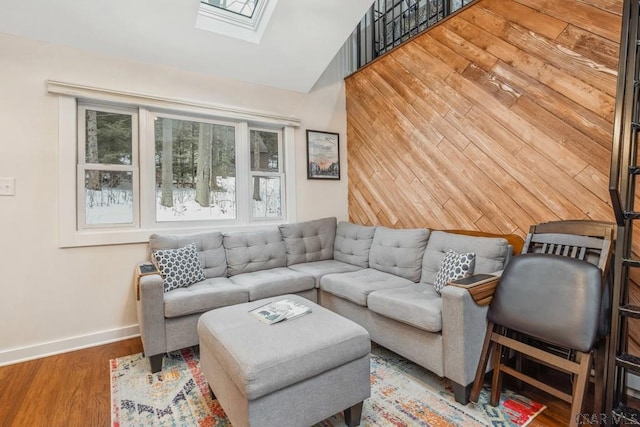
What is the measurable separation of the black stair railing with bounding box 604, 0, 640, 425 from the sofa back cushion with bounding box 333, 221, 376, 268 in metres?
1.98

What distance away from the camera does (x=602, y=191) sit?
193cm

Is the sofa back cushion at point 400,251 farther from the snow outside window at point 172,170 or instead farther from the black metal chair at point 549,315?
the snow outside window at point 172,170

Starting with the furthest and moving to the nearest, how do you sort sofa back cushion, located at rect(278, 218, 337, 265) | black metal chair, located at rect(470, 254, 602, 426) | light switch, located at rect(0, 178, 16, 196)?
1. sofa back cushion, located at rect(278, 218, 337, 265)
2. light switch, located at rect(0, 178, 16, 196)
3. black metal chair, located at rect(470, 254, 602, 426)

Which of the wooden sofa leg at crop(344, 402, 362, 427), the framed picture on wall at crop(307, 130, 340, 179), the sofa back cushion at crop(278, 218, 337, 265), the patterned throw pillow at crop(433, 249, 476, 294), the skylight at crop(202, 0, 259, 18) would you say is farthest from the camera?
the framed picture on wall at crop(307, 130, 340, 179)

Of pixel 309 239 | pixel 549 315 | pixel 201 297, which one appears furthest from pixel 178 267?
pixel 549 315

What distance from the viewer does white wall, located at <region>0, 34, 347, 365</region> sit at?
2.39 meters

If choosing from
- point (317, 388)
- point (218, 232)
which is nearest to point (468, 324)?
point (317, 388)

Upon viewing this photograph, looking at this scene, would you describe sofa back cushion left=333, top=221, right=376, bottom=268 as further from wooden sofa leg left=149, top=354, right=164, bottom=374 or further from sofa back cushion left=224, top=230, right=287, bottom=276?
wooden sofa leg left=149, top=354, right=164, bottom=374

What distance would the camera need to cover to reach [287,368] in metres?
1.36

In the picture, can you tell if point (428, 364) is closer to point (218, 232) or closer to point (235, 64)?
point (218, 232)

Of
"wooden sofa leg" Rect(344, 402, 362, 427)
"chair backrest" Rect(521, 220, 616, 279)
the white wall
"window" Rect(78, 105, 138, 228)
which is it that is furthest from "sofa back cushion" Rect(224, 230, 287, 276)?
"chair backrest" Rect(521, 220, 616, 279)

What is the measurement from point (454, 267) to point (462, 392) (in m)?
0.77

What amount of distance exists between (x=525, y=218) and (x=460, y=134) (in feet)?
2.81

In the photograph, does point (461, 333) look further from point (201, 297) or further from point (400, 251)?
point (201, 297)
